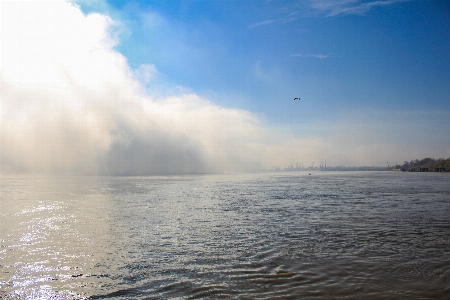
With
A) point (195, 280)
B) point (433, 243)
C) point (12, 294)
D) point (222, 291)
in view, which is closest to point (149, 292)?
point (195, 280)

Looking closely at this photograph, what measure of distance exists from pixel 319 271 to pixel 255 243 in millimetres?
4292

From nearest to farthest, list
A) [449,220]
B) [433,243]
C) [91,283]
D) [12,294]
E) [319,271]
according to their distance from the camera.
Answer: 1. [12,294]
2. [91,283]
3. [319,271]
4. [433,243]
5. [449,220]

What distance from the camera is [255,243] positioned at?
46.2 ft

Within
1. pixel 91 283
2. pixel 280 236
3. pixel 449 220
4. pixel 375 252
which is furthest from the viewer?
pixel 449 220

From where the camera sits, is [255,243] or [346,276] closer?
[346,276]

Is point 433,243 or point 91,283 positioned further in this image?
point 433,243

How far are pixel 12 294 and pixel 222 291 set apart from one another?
19.6ft

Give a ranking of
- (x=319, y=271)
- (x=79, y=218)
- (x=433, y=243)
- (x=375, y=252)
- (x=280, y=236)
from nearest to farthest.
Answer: (x=319, y=271) → (x=375, y=252) → (x=433, y=243) → (x=280, y=236) → (x=79, y=218)

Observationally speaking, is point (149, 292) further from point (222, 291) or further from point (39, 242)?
point (39, 242)

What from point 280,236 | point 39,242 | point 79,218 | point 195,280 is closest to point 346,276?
point 195,280

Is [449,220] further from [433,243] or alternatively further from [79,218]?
[79,218]

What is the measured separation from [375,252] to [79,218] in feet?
63.2

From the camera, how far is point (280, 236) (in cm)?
1547

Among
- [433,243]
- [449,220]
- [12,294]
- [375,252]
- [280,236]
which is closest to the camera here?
[12,294]
